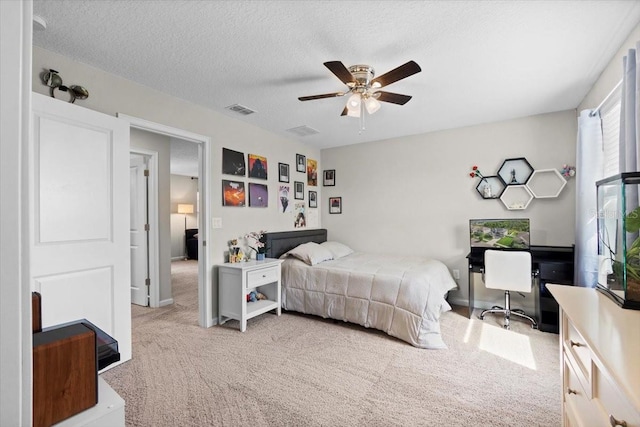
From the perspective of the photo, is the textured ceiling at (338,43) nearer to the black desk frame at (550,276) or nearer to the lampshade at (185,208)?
the black desk frame at (550,276)

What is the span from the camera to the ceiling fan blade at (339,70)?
1.90m

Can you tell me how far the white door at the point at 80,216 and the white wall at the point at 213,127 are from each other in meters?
0.30

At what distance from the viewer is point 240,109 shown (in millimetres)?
3318

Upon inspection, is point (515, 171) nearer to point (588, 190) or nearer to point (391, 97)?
point (588, 190)

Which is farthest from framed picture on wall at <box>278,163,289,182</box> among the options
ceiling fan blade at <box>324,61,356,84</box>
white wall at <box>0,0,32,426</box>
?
white wall at <box>0,0,32,426</box>

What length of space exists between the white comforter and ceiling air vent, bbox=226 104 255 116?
187cm

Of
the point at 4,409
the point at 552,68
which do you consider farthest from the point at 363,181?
the point at 4,409

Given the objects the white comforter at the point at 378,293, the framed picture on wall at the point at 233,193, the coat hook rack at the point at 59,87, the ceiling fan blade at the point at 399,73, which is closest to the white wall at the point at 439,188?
the white comforter at the point at 378,293

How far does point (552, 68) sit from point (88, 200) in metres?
3.77

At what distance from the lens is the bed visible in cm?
282

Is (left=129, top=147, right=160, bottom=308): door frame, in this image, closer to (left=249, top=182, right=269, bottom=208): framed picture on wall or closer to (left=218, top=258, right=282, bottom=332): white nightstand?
(left=218, top=258, right=282, bottom=332): white nightstand

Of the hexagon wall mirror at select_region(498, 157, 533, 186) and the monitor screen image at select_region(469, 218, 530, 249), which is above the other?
the hexagon wall mirror at select_region(498, 157, 533, 186)

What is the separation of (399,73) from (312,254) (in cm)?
238

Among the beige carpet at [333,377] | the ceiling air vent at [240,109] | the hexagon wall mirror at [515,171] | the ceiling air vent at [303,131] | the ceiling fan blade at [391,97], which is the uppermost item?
the ceiling air vent at [240,109]
